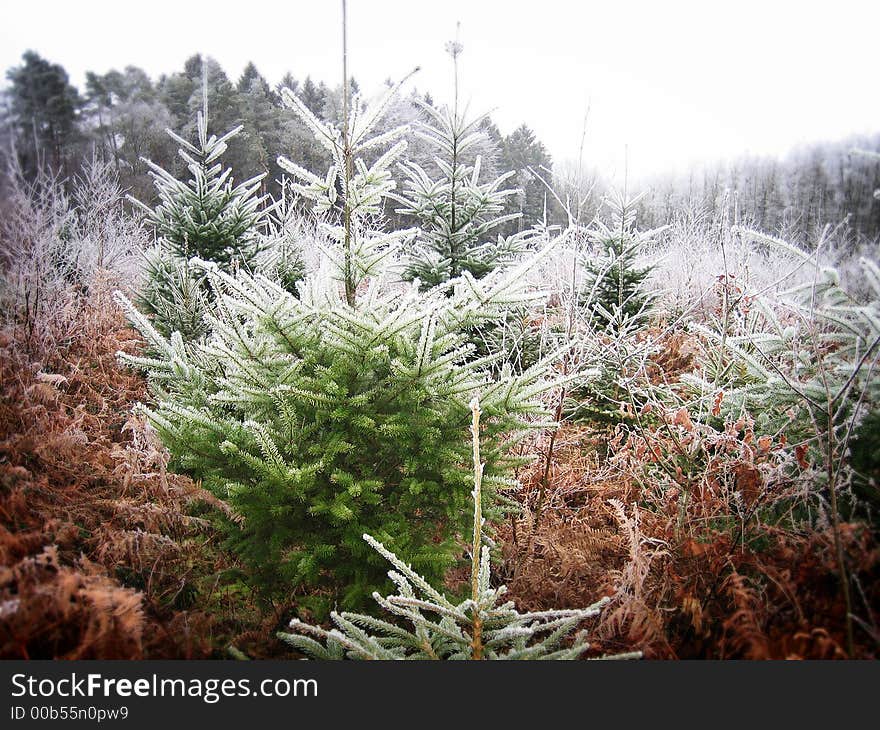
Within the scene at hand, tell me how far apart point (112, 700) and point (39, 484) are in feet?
4.51

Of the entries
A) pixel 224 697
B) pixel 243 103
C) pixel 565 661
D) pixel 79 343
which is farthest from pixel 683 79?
pixel 243 103

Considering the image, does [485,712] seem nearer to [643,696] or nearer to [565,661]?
[565,661]

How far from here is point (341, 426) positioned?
256 cm

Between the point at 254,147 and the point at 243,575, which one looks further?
the point at 254,147

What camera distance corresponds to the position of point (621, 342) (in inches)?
181

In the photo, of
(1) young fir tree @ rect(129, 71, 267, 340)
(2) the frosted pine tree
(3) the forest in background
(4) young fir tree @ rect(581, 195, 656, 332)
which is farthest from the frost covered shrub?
(4) young fir tree @ rect(581, 195, 656, 332)

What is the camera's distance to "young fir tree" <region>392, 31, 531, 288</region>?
5.37 meters

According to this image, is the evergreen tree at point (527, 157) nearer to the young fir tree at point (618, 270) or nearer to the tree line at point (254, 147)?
the tree line at point (254, 147)

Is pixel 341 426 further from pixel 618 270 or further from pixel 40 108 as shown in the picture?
pixel 618 270

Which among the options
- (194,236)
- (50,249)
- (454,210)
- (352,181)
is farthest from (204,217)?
(352,181)

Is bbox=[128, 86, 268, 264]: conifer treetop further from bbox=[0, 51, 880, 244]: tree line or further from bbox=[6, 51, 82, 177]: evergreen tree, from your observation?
bbox=[6, 51, 82, 177]: evergreen tree

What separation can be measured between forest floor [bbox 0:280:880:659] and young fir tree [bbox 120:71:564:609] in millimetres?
385

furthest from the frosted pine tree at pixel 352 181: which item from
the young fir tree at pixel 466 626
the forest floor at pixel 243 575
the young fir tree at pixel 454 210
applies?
the young fir tree at pixel 454 210

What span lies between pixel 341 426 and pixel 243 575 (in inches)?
40.0
